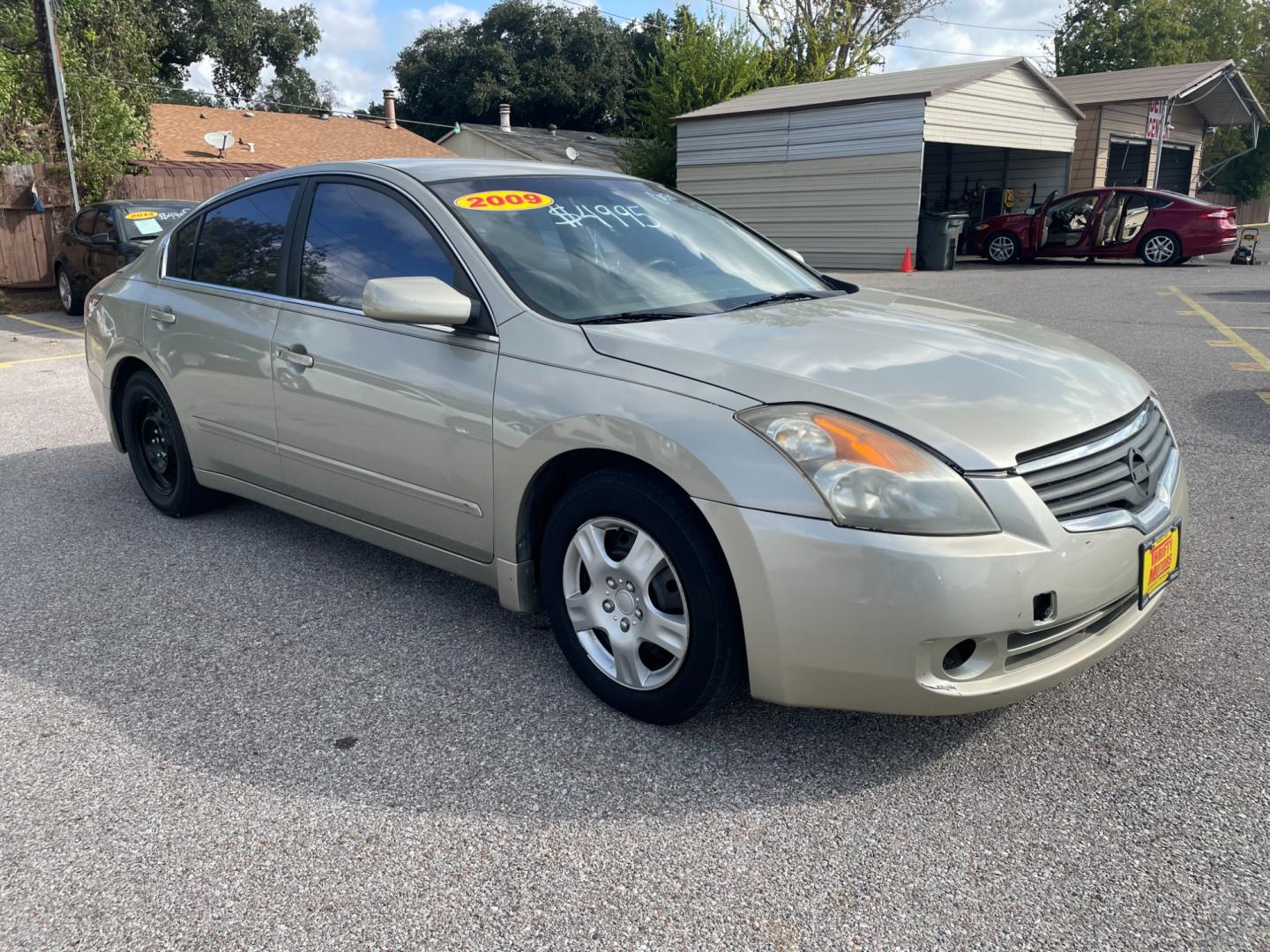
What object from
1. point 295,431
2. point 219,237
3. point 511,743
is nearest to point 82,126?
point 219,237

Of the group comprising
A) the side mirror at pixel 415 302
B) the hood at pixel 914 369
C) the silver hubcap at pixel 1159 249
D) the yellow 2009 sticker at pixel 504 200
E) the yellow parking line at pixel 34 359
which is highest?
the yellow 2009 sticker at pixel 504 200

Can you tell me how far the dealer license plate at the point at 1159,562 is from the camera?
8.87 feet

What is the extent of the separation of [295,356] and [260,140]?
30.3 meters

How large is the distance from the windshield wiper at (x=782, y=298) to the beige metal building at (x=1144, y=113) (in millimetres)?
24853

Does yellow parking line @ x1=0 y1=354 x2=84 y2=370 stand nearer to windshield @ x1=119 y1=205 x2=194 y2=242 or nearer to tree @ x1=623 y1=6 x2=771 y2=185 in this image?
windshield @ x1=119 y1=205 x2=194 y2=242

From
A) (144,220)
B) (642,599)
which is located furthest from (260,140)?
(642,599)

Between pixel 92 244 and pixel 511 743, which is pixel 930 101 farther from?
pixel 511 743

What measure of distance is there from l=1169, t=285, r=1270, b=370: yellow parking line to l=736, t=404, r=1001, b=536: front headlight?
287 inches

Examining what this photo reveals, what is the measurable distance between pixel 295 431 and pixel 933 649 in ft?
8.30

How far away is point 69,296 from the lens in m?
14.0

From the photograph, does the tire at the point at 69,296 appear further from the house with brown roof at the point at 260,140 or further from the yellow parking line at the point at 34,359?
the house with brown roof at the point at 260,140

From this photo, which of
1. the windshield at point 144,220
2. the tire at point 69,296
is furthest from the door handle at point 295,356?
the tire at point 69,296

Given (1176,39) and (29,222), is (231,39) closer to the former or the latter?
(29,222)

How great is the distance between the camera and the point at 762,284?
12.5ft
